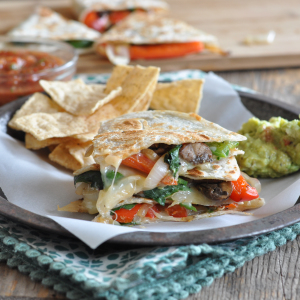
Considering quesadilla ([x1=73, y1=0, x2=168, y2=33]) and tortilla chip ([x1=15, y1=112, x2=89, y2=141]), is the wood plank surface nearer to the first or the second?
quesadilla ([x1=73, y1=0, x2=168, y2=33])

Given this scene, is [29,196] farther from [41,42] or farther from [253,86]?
[253,86]

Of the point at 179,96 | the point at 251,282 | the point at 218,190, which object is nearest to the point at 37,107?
the point at 179,96

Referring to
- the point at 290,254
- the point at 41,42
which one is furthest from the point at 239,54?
the point at 290,254

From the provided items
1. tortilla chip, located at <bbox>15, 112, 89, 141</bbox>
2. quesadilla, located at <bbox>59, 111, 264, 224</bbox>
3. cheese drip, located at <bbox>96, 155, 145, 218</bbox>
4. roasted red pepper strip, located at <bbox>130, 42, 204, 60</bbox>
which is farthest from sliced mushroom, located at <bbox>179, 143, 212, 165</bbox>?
roasted red pepper strip, located at <bbox>130, 42, 204, 60</bbox>

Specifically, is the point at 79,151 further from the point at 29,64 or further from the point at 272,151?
the point at 29,64

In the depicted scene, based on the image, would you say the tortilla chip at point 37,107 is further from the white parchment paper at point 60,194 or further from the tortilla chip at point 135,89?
the tortilla chip at point 135,89

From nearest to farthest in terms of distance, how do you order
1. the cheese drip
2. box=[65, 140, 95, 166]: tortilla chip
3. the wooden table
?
the wooden table
the cheese drip
box=[65, 140, 95, 166]: tortilla chip
